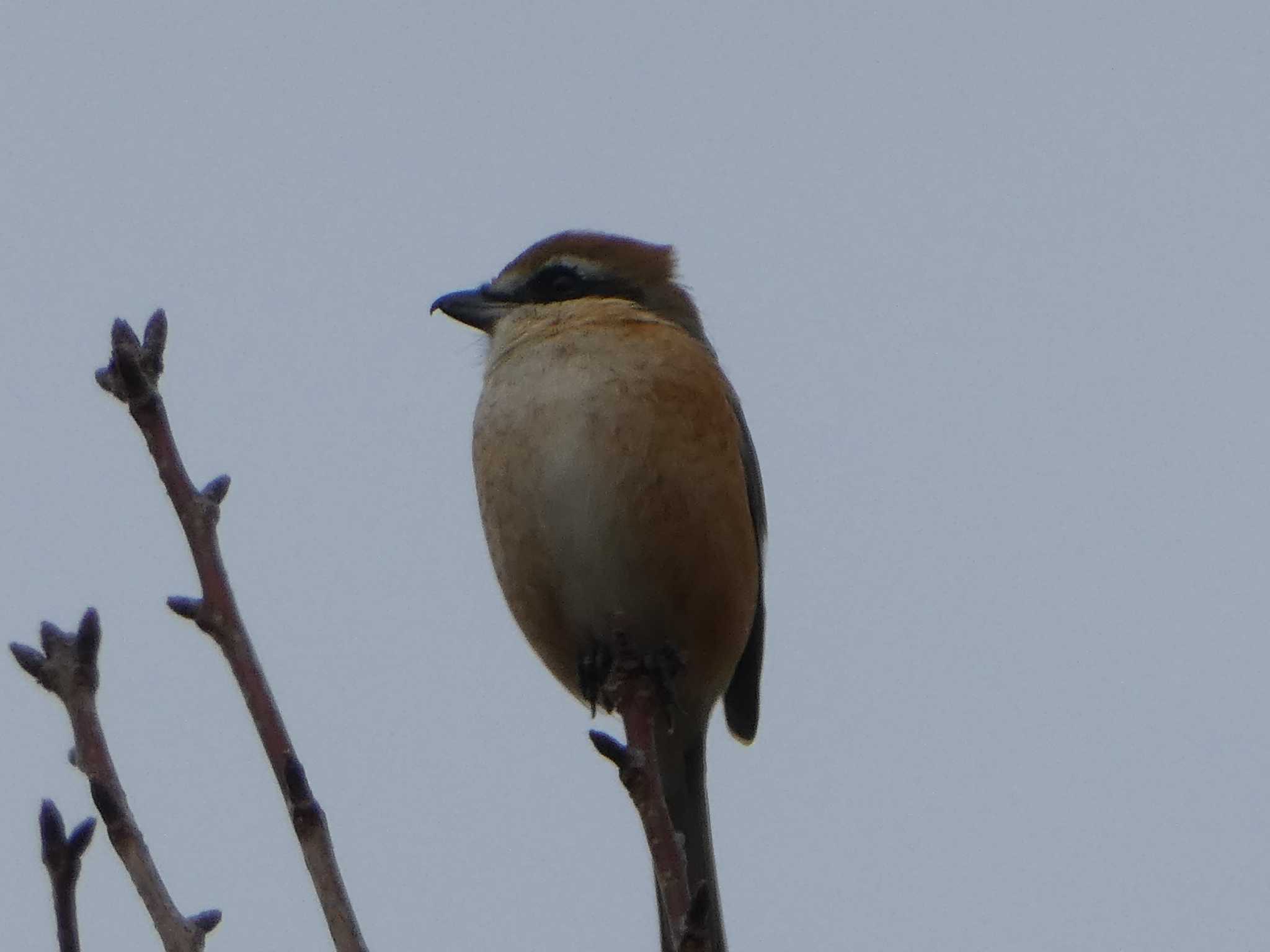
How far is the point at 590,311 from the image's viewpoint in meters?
6.19

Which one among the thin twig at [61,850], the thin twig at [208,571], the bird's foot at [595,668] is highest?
the thin twig at [208,571]

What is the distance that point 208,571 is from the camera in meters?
2.66

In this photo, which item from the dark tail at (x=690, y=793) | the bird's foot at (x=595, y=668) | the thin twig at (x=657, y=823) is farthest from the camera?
the dark tail at (x=690, y=793)

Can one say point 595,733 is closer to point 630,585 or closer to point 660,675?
point 660,675

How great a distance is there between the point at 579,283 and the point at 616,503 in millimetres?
1397

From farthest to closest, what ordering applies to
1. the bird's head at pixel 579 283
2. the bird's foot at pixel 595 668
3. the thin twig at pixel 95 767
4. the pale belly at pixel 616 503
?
1. the bird's head at pixel 579 283
2. the bird's foot at pixel 595 668
3. the pale belly at pixel 616 503
4. the thin twig at pixel 95 767

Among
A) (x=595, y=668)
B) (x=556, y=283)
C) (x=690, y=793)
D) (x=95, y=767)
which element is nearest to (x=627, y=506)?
(x=595, y=668)

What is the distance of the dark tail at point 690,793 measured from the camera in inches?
238

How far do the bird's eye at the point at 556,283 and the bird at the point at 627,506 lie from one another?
0.25 metres

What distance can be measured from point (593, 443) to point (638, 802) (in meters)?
2.47

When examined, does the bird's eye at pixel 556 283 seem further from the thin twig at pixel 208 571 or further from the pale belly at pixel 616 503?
the thin twig at pixel 208 571

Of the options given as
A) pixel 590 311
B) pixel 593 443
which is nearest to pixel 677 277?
pixel 590 311

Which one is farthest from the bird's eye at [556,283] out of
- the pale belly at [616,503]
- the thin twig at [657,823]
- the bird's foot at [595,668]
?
the thin twig at [657,823]

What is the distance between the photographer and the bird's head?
21.4 feet
